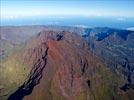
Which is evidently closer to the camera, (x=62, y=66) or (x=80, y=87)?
(x=80, y=87)

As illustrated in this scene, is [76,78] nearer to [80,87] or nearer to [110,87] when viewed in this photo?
[80,87]

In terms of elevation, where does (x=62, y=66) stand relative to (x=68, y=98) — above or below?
above

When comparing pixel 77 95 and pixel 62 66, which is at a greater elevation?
pixel 62 66

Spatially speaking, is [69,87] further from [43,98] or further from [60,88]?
[43,98]

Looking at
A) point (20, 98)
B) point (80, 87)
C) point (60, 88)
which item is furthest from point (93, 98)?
point (20, 98)

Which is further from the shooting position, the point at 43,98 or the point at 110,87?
the point at 110,87

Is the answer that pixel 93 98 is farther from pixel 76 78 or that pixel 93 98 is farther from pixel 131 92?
pixel 131 92

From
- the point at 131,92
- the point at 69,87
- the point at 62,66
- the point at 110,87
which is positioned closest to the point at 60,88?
the point at 69,87

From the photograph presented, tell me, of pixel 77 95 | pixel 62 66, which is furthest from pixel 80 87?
pixel 62 66
